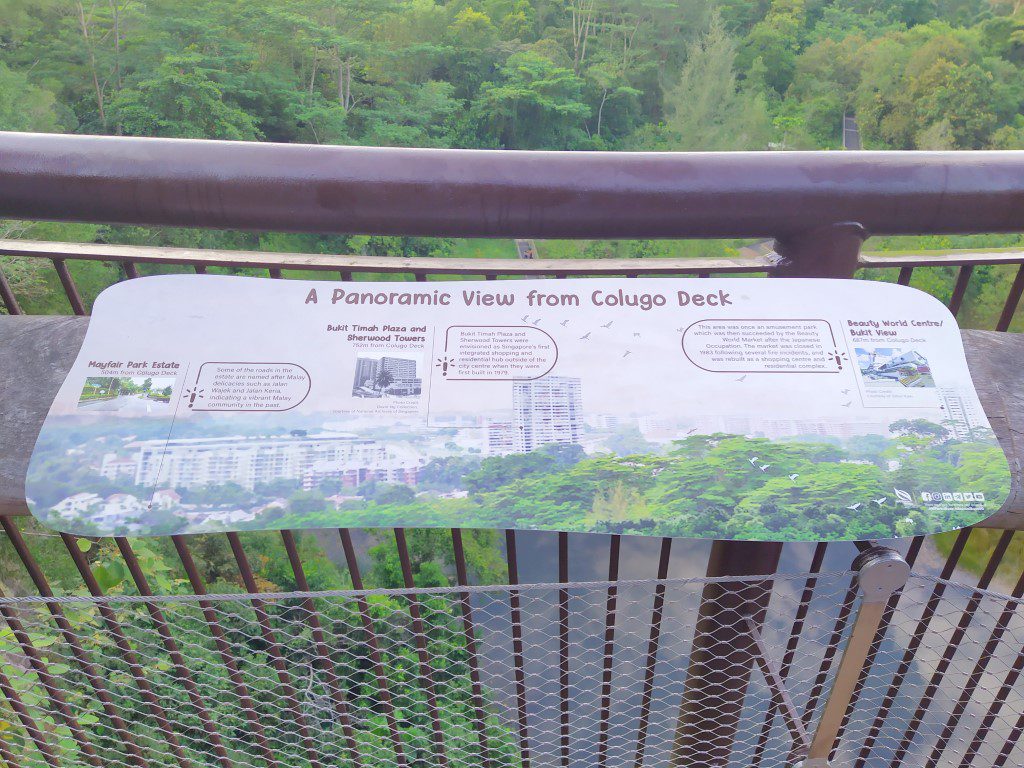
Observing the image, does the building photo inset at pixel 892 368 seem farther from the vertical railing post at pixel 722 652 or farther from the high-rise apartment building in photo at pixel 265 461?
the high-rise apartment building in photo at pixel 265 461

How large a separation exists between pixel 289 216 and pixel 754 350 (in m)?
0.55

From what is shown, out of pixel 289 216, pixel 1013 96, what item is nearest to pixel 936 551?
pixel 289 216

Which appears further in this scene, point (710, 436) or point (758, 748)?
point (758, 748)

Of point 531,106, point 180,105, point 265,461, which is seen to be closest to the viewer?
point 265,461

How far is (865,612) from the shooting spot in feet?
2.97

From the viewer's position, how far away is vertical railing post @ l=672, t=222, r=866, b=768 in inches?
37.5

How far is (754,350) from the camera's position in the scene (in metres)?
0.90

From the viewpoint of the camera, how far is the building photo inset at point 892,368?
89 centimetres

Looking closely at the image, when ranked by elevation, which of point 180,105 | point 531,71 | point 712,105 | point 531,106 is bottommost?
point 531,106

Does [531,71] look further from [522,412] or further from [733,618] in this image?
[522,412]

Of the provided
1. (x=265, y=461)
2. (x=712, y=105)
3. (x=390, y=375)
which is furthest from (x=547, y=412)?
(x=712, y=105)

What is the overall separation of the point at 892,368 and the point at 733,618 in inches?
18.9

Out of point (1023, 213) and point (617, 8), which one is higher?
point (1023, 213)

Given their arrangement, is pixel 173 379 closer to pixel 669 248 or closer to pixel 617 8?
pixel 669 248
